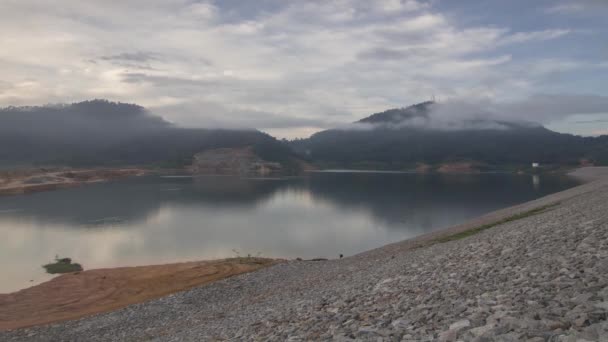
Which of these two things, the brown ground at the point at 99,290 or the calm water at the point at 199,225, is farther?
the calm water at the point at 199,225

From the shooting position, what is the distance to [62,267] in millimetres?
37375

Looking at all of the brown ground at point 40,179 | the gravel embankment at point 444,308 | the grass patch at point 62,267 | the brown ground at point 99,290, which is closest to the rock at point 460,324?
the gravel embankment at point 444,308

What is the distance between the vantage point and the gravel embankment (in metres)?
6.42

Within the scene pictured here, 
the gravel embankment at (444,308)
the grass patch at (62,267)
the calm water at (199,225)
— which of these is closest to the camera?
the gravel embankment at (444,308)

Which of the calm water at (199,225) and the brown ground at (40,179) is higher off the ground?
the brown ground at (40,179)

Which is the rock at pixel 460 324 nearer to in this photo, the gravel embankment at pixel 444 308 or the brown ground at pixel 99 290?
the gravel embankment at pixel 444 308

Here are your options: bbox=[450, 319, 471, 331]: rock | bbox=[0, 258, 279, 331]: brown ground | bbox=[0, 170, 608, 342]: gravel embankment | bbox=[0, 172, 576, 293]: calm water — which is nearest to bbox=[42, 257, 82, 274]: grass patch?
bbox=[0, 172, 576, 293]: calm water

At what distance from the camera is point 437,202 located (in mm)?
84625

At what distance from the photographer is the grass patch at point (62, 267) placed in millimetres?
36688

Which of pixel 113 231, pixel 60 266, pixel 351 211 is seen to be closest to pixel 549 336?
pixel 60 266

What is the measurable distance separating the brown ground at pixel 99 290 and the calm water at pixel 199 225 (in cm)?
518

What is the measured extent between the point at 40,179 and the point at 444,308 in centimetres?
14276

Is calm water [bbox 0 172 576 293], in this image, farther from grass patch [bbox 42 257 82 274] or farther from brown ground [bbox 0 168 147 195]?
brown ground [bbox 0 168 147 195]

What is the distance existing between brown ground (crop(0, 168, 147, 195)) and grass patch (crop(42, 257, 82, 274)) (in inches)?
3176
